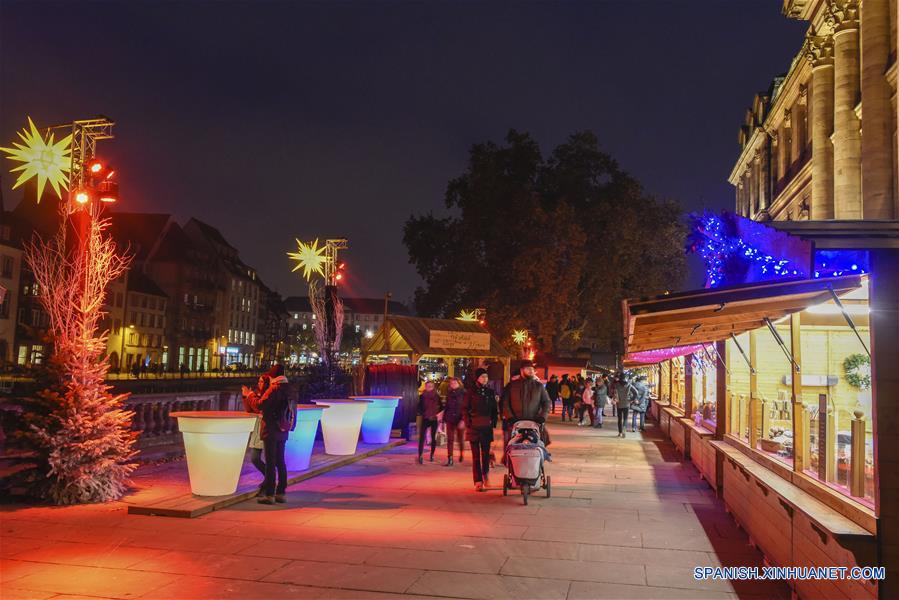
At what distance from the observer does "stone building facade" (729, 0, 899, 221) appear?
78.7 feet

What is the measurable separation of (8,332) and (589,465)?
52.0m

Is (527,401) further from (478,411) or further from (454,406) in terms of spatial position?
(454,406)

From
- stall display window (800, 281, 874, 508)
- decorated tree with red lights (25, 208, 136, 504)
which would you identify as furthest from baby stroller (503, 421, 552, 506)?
decorated tree with red lights (25, 208, 136, 504)

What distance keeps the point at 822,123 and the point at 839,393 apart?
22745 millimetres

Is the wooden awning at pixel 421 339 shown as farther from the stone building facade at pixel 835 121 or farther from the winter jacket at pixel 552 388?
the stone building facade at pixel 835 121

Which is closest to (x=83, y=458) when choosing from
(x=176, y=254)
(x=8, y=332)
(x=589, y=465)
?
(x=589, y=465)

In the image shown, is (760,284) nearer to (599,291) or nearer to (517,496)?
(517,496)

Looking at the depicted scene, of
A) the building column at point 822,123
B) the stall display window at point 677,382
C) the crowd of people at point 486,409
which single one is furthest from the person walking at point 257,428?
the building column at point 822,123

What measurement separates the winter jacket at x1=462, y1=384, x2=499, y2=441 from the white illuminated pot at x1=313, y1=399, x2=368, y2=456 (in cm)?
391

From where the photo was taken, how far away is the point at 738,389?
13492 millimetres

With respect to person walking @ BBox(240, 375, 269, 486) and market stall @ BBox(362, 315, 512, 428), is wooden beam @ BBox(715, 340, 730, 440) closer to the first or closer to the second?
person walking @ BBox(240, 375, 269, 486)

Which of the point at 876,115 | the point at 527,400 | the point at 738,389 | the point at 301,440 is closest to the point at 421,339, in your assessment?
the point at 301,440

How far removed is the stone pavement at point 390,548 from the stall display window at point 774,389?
49.6 inches

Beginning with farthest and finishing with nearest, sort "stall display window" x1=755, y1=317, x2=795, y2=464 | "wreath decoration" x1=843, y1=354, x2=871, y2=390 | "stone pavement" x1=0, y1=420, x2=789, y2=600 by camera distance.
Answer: "wreath decoration" x1=843, y1=354, x2=871, y2=390 → "stall display window" x1=755, y1=317, x2=795, y2=464 → "stone pavement" x1=0, y1=420, x2=789, y2=600
